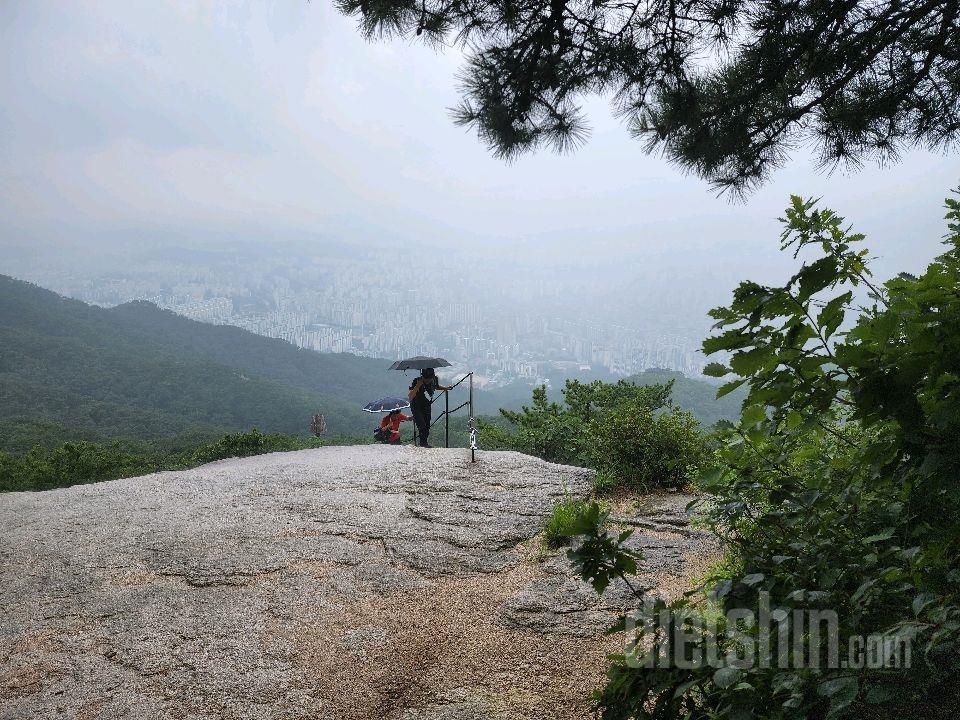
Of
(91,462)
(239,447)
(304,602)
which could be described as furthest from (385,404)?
(304,602)

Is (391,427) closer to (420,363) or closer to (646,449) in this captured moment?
(420,363)

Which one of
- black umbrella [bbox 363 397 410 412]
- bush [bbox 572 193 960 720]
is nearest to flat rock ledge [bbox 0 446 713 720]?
bush [bbox 572 193 960 720]

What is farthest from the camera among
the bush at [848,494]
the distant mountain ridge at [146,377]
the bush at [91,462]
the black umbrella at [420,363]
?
the distant mountain ridge at [146,377]

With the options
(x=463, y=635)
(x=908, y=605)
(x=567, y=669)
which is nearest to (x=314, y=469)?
(x=463, y=635)

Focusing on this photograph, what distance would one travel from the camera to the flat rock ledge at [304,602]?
8.66 ft

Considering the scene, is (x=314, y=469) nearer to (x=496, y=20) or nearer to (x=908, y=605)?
(x=496, y=20)

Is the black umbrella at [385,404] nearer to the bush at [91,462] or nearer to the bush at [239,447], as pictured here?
the bush at [91,462]

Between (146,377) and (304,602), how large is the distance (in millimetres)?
37174

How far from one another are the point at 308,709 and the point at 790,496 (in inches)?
85.0

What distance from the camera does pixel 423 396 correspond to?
32.0 ft

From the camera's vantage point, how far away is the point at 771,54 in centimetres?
388

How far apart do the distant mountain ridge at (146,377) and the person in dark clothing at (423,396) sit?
38.4ft

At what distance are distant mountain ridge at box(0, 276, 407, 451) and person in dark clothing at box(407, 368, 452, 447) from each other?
461 inches

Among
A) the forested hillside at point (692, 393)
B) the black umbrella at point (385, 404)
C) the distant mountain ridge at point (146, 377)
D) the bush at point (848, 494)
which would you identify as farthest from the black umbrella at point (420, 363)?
the forested hillside at point (692, 393)
